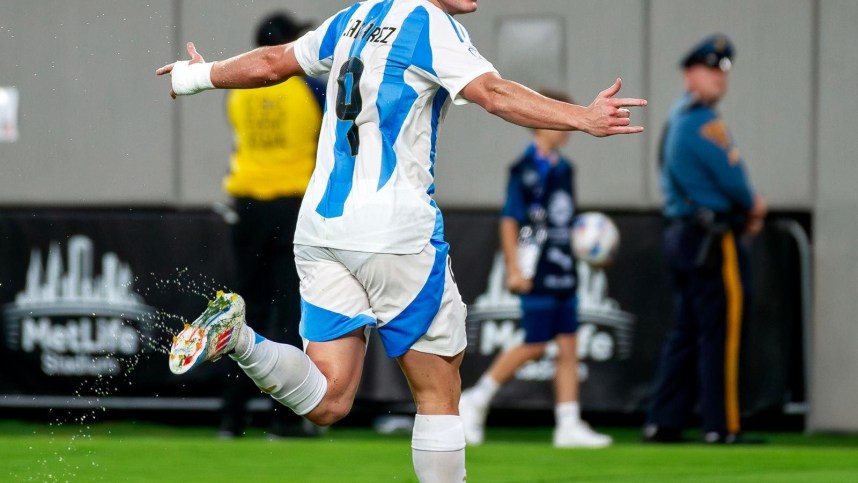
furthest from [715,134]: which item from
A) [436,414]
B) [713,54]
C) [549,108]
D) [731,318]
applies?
[549,108]

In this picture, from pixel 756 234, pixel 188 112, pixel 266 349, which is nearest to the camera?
pixel 266 349

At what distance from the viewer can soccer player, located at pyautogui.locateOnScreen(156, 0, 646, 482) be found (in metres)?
4.68

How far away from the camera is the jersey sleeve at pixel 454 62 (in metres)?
4.60

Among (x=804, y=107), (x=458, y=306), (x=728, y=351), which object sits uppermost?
(x=804, y=107)

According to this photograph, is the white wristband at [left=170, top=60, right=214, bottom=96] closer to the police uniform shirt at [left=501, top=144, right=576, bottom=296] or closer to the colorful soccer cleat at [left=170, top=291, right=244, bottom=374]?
the colorful soccer cleat at [left=170, top=291, right=244, bottom=374]

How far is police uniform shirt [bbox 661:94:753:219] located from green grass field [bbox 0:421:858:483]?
1.40 m

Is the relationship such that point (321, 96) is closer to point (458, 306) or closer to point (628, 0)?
point (628, 0)

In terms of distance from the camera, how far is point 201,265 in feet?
31.9

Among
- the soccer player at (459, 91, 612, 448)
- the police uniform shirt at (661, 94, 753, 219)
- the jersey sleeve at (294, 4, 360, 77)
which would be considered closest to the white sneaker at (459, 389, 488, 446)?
the soccer player at (459, 91, 612, 448)

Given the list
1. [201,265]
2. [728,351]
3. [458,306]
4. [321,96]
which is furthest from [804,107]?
[458,306]

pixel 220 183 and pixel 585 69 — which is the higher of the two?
pixel 585 69

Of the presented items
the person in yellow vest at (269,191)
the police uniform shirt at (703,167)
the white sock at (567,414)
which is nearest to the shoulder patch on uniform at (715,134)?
the police uniform shirt at (703,167)

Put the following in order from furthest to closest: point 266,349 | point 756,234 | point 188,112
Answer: point 188,112 < point 756,234 < point 266,349

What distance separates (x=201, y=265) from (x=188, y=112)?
3.93ft
